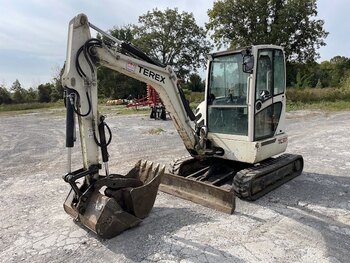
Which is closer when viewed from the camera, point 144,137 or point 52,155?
point 52,155

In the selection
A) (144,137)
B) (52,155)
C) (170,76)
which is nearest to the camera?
(170,76)

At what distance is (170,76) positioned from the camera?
4527 millimetres

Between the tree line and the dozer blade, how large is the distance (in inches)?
145

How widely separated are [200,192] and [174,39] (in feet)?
105

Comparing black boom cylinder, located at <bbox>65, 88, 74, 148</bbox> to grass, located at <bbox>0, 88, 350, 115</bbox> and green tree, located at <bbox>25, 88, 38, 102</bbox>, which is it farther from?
green tree, located at <bbox>25, 88, 38, 102</bbox>

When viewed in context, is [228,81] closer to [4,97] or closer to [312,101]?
[312,101]

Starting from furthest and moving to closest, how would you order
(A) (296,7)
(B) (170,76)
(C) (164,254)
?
(A) (296,7), (B) (170,76), (C) (164,254)

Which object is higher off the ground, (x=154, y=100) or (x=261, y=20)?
(x=261, y=20)

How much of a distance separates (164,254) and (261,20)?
72.9 feet

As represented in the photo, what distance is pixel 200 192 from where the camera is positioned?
15.5 ft

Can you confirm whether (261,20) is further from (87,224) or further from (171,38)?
(87,224)

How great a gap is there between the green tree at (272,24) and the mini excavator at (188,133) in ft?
60.5

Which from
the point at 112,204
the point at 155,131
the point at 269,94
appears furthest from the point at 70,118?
the point at 155,131

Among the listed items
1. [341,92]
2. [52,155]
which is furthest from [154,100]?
[341,92]
